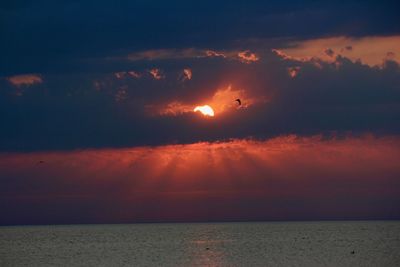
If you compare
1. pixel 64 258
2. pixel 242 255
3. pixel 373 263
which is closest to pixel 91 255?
pixel 64 258

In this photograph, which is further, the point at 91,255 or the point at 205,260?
the point at 91,255

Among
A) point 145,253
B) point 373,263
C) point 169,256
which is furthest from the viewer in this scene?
point 145,253

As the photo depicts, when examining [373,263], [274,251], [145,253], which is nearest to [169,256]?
[145,253]

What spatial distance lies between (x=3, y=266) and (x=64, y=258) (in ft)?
48.8

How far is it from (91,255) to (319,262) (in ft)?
133

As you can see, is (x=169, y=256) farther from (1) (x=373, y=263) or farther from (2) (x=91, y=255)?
(1) (x=373, y=263)

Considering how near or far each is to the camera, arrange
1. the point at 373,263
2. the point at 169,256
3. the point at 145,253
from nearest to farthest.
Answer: the point at 373,263 < the point at 169,256 < the point at 145,253

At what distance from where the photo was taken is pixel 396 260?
4355 inches

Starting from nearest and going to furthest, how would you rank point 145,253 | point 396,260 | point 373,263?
point 373,263
point 396,260
point 145,253

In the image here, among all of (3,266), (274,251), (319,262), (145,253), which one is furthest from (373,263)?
(3,266)

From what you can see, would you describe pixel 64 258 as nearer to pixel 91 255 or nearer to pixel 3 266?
pixel 91 255

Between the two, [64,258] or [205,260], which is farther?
[64,258]

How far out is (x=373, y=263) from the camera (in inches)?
4087

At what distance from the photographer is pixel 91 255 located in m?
127
